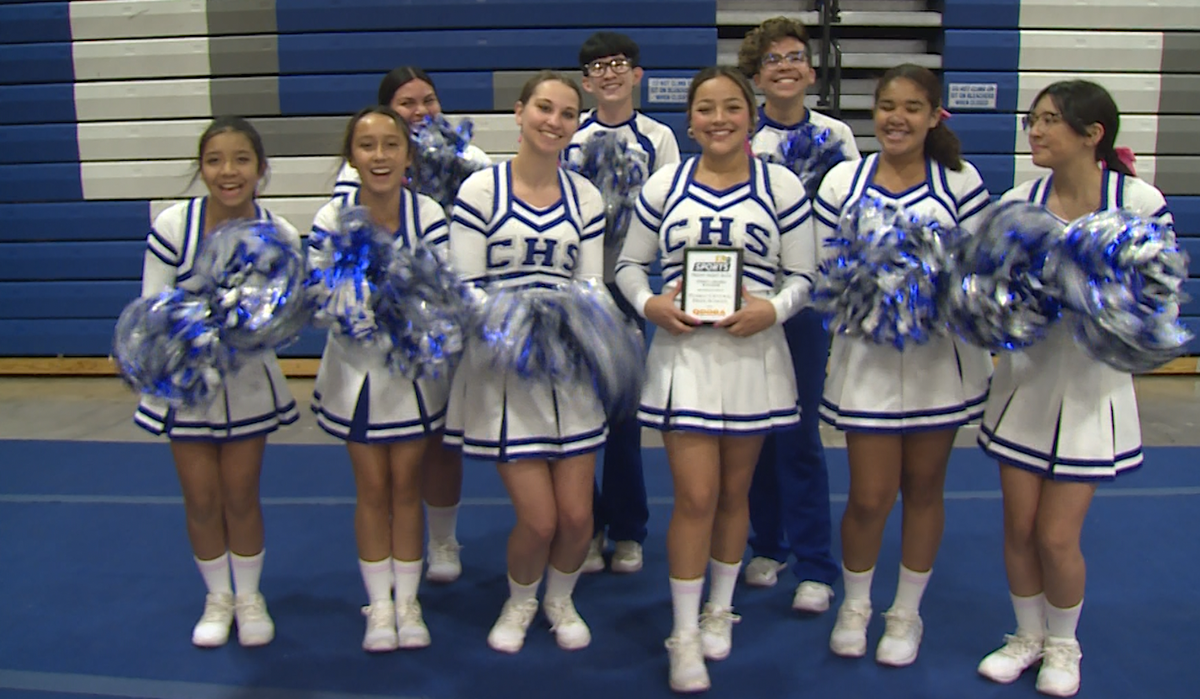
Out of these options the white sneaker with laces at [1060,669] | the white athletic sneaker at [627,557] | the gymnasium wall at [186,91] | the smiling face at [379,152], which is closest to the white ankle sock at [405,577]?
the white athletic sneaker at [627,557]

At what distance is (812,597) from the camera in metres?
2.77

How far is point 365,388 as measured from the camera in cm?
236

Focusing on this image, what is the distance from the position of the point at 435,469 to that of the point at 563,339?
0.88m

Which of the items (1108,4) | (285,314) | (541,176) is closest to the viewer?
(285,314)

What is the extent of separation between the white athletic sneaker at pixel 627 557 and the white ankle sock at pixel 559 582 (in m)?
0.49

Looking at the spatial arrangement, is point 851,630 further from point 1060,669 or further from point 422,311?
point 422,311

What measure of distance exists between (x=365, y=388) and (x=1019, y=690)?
178 cm

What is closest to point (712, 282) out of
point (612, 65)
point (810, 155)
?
point (810, 155)

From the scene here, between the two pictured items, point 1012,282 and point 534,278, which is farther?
point 534,278

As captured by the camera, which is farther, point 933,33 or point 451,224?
point 933,33

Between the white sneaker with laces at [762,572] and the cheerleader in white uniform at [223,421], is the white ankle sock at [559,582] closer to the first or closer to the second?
the white sneaker with laces at [762,572]

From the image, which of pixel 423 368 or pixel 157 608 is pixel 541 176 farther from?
pixel 157 608

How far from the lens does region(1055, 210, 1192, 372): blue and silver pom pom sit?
79.2 inches

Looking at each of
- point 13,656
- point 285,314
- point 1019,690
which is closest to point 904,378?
point 1019,690
